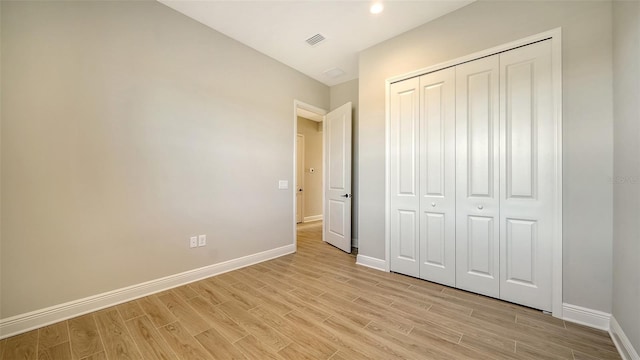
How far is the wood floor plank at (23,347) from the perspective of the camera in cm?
149

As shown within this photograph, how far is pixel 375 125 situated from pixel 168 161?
94.7 inches

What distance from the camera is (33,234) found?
177 centimetres

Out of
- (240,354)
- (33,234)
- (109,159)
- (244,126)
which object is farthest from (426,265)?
(33,234)

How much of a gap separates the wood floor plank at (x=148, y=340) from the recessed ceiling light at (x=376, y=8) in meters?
3.33

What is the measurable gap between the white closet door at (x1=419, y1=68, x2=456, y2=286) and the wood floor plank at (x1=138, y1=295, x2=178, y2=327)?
2476 millimetres

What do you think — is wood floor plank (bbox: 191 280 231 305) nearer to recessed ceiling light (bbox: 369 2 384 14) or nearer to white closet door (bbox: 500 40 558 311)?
white closet door (bbox: 500 40 558 311)

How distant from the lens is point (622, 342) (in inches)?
59.4

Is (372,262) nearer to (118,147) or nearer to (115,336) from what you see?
(115,336)

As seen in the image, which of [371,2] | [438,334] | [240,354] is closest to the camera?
[240,354]

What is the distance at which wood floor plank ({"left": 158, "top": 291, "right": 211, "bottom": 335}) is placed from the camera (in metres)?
1.79

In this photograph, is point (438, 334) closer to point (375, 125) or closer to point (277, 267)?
point (277, 267)

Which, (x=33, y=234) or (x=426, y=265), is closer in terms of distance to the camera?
(x=33, y=234)

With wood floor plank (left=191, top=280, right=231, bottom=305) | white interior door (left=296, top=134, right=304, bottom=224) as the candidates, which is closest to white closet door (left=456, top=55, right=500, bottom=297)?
wood floor plank (left=191, top=280, right=231, bottom=305)

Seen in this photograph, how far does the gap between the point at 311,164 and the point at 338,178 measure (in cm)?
273
